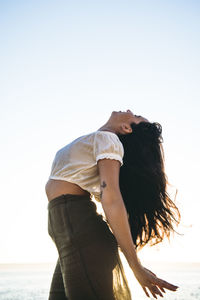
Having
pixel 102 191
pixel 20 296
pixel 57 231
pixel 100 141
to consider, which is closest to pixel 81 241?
pixel 57 231

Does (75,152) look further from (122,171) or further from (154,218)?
(154,218)

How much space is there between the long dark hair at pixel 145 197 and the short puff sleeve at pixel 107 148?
384 mm

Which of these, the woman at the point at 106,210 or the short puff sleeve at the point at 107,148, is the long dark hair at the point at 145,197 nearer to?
the woman at the point at 106,210

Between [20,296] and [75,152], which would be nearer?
[75,152]

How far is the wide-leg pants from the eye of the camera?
6.00 feet

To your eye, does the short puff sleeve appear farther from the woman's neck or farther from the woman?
the woman's neck

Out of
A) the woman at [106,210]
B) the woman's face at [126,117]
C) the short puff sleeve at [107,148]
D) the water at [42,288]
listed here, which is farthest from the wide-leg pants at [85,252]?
the water at [42,288]

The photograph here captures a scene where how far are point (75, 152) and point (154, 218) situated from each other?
86 centimetres

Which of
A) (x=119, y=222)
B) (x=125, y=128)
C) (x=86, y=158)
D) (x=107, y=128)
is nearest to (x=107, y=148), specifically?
(x=86, y=158)

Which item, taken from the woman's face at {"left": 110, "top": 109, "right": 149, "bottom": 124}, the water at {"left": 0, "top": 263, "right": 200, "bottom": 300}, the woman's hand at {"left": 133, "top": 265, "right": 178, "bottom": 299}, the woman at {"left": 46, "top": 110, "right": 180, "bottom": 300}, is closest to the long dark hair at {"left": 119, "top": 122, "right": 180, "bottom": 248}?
the woman at {"left": 46, "top": 110, "right": 180, "bottom": 300}

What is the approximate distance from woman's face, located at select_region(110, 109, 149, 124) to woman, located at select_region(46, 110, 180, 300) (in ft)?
0.45

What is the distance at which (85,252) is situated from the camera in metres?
1.86

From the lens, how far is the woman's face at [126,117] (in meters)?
3.00

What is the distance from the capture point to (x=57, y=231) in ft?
6.54
